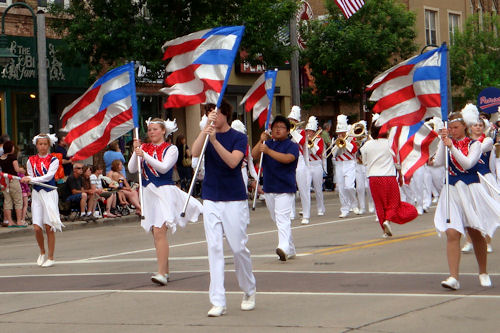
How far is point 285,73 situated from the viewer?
40.9 meters

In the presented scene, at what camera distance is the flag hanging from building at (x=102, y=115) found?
12531mm

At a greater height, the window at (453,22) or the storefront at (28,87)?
the window at (453,22)

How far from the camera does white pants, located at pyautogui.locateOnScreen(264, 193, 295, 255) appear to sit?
12.9m

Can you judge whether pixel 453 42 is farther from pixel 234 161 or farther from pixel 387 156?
pixel 234 161

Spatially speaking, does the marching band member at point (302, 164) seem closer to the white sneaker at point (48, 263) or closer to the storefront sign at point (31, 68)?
the white sneaker at point (48, 263)

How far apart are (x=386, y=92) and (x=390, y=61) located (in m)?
30.3

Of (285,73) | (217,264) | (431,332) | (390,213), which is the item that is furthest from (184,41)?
(285,73)

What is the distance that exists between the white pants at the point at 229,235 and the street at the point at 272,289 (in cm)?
38

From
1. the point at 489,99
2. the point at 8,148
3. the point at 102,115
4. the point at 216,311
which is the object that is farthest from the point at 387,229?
the point at 489,99

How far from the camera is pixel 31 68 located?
28.0 m

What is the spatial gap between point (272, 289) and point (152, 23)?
56.8 ft

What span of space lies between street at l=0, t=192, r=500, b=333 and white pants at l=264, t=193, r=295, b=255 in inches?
9.1

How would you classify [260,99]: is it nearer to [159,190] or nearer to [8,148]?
[159,190]

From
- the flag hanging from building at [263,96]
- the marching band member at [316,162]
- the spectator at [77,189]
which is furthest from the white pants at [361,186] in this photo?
the spectator at [77,189]
